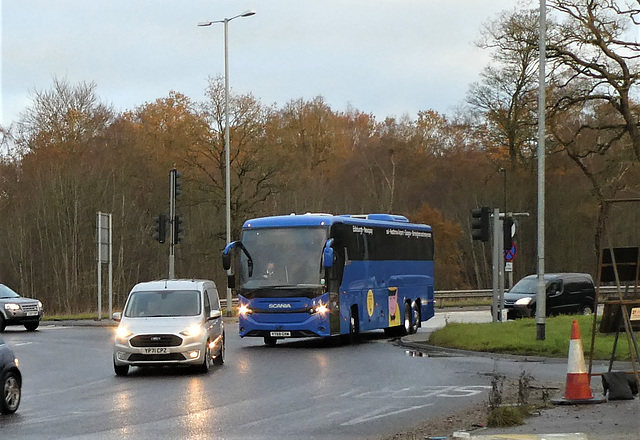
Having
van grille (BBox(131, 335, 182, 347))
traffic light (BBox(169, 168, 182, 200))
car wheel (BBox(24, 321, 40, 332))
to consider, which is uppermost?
traffic light (BBox(169, 168, 182, 200))

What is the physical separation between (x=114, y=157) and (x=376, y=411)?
182ft

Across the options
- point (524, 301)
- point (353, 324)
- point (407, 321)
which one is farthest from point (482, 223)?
point (524, 301)

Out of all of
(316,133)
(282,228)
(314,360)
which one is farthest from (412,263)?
(316,133)

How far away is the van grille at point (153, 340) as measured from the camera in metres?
21.1

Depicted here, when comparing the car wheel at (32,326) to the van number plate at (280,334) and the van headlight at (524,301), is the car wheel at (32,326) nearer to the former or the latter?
the van number plate at (280,334)

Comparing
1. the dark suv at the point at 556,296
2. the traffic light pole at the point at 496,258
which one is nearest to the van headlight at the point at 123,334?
the traffic light pole at the point at 496,258

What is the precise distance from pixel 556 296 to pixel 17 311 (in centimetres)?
1865

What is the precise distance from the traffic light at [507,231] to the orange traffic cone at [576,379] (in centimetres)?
1731

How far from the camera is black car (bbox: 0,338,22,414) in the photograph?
14.7 metres

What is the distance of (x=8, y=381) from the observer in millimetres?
14938

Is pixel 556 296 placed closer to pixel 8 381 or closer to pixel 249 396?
pixel 249 396

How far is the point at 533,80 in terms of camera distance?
170 ft

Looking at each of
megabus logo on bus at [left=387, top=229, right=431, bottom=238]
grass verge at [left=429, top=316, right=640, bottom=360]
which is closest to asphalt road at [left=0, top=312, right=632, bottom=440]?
grass verge at [left=429, top=316, right=640, bottom=360]

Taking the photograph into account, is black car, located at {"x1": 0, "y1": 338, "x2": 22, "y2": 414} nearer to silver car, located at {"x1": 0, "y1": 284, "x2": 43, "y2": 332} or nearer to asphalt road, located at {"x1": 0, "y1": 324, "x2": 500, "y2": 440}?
asphalt road, located at {"x1": 0, "y1": 324, "x2": 500, "y2": 440}
